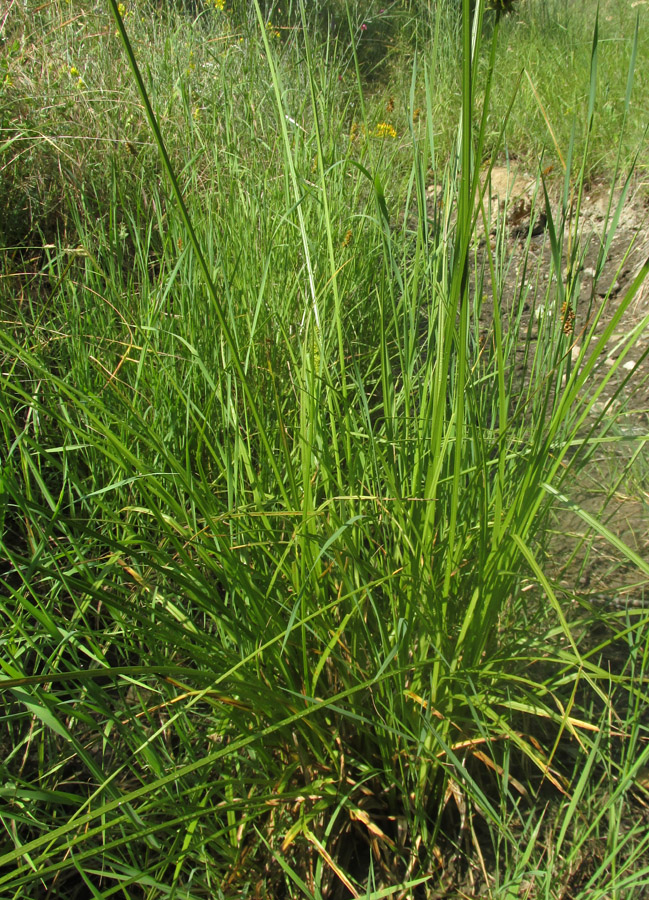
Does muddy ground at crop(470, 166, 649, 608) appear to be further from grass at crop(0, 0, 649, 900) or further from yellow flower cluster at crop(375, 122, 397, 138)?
yellow flower cluster at crop(375, 122, 397, 138)

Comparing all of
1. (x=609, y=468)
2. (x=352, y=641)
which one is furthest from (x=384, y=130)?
(x=352, y=641)

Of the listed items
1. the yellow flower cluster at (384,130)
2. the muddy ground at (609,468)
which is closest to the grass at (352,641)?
the muddy ground at (609,468)

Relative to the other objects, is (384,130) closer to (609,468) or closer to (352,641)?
(609,468)

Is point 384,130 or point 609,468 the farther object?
point 384,130

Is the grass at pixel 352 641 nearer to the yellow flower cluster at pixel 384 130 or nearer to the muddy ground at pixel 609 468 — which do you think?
the muddy ground at pixel 609 468

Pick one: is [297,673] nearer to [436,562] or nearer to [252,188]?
[436,562]

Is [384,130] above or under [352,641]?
above

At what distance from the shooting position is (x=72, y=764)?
116 centimetres

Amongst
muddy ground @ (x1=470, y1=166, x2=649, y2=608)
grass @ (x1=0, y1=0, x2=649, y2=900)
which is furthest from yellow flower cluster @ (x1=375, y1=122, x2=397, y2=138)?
grass @ (x1=0, y1=0, x2=649, y2=900)

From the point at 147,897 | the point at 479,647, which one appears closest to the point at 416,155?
the point at 479,647

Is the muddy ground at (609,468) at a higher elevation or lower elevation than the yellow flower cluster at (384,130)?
lower

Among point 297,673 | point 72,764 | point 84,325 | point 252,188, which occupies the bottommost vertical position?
point 72,764

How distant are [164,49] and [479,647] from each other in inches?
107

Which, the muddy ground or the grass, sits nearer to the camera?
the grass
